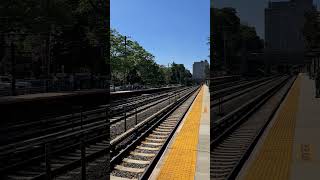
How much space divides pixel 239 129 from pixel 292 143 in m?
0.53


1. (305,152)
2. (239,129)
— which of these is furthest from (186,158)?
(305,152)

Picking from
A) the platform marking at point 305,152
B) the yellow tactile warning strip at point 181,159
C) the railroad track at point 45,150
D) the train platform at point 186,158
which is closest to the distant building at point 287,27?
the platform marking at point 305,152

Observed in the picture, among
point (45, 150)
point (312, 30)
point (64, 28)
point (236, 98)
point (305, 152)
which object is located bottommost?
point (45, 150)

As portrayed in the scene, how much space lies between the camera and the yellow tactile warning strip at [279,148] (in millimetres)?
2166

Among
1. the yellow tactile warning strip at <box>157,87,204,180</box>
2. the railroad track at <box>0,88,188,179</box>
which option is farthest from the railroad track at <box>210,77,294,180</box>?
the yellow tactile warning strip at <box>157,87,204,180</box>

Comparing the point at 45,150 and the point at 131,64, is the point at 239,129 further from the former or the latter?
the point at 131,64

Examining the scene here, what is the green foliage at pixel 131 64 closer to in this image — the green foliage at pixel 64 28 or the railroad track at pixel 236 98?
the green foliage at pixel 64 28

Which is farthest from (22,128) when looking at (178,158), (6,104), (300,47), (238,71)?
(178,158)

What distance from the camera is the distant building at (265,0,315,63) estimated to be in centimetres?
231

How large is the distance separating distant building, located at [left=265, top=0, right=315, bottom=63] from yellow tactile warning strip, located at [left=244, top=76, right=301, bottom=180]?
0.19 metres

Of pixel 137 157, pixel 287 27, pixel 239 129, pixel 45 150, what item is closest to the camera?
pixel 287 27

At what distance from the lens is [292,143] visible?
2.21 metres

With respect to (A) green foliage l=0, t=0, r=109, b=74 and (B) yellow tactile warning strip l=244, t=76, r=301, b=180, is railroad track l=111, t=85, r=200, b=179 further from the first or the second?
(B) yellow tactile warning strip l=244, t=76, r=301, b=180

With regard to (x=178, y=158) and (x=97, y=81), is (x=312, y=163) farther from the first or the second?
(x=178, y=158)
